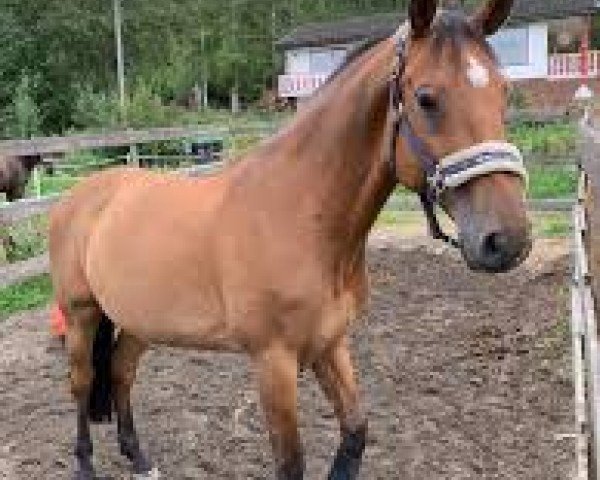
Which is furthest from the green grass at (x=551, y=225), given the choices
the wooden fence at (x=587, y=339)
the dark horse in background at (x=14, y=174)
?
the dark horse in background at (x=14, y=174)

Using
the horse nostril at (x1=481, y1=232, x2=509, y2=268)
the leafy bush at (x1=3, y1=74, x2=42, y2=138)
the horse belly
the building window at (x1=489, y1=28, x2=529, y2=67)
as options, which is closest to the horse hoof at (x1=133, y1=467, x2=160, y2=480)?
the horse belly

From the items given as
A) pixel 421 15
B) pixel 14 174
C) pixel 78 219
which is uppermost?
pixel 421 15

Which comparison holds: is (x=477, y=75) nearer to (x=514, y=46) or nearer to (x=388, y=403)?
(x=388, y=403)

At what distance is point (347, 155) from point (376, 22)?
46320mm

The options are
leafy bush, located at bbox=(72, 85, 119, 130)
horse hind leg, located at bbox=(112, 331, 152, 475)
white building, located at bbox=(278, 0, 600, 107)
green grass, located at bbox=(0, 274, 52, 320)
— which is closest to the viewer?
horse hind leg, located at bbox=(112, 331, 152, 475)

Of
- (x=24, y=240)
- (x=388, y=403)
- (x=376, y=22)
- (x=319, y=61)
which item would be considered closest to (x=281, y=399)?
(x=388, y=403)

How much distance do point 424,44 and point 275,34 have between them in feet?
188

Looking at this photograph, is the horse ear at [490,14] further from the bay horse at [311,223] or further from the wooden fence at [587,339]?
the wooden fence at [587,339]

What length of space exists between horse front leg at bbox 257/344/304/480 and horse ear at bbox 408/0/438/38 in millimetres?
1166

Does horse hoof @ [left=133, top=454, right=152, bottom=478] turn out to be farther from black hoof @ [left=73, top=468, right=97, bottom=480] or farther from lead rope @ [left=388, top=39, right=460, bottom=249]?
lead rope @ [left=388, top=39, right=460, bottom=249]

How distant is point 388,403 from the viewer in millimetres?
5344

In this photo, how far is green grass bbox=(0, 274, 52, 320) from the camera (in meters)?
8.29

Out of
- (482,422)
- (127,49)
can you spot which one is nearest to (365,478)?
(482,422)

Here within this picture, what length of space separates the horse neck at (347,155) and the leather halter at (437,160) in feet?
0.41
